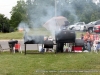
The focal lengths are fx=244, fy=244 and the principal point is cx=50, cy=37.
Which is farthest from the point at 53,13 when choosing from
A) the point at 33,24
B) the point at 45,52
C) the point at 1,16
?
the point at 1,16

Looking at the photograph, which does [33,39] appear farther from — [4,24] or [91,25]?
[4,24]

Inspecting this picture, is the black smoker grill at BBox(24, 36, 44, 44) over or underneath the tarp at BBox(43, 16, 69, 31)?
underneath

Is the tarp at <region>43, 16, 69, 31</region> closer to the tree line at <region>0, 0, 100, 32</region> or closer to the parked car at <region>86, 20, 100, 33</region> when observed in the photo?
the tree line at <region>0, 0, 100, 32</region>


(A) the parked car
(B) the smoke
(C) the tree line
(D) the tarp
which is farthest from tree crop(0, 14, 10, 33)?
(D) the tarp

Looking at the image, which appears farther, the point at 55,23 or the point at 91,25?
the point at 91,25

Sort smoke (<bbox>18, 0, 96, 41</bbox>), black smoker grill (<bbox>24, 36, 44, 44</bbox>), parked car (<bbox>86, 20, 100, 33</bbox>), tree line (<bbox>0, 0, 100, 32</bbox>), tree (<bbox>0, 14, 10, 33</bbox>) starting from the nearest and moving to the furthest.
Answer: tree line (<bbox>0, 0, 100, 32</bbox>)
black smoker grill (<bbox>24, 36, 44, 44</bbox>)
smoke (<bbox>18, 0, 96, 41</bbox>)
parked car (<bbox>86, 20, 100, 33</bbox>)
tree (<bbox>0, 14, 10, 33</bbox>)

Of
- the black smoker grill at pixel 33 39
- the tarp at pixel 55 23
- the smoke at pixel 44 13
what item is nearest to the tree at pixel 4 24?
the smoke at pixel 44 13

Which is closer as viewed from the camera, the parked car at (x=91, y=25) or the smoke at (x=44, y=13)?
the smoke at (x=44, y=13)

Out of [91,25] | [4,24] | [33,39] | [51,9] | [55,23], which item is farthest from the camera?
[4,24]

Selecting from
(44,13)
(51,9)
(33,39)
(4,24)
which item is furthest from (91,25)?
(4,24)

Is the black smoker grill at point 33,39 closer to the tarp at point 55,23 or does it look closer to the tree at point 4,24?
the tarp at point 55,23

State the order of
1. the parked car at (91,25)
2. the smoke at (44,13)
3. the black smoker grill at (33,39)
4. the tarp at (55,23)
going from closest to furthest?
the black smoker grill at (33,39) < the smoke at (44,13) < the tarp at (55,23) < the parked car at (91,25)

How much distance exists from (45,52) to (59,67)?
5965mm

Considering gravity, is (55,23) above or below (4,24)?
below
